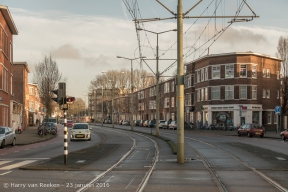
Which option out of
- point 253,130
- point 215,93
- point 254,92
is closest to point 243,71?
point 254,92

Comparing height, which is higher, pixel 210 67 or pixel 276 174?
pixel 210 67

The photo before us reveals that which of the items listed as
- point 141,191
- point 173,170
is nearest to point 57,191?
point 141,191

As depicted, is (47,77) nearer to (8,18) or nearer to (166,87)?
(8,18)

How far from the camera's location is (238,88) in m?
67.6

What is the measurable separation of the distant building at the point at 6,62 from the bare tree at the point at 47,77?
19.3 feet

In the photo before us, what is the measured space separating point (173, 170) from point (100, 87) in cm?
9162

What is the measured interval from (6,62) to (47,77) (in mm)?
11549

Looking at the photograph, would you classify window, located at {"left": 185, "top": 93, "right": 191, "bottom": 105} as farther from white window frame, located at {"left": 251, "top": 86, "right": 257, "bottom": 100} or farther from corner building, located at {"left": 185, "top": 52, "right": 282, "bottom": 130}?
white window frame, located at {"left": 251, "top": 86, "right": 257, "bottom": 100}

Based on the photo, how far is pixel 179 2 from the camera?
17.9 metres

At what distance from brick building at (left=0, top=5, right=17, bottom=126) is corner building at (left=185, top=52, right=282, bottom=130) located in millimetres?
27112

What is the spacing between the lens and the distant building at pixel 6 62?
152 ft

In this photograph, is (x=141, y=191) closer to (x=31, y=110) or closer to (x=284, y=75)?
(x=284, y=75)

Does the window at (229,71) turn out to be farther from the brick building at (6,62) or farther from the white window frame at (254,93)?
the brick building at (6,62)

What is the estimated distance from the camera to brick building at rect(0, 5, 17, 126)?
46219 mm
